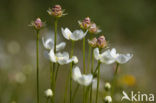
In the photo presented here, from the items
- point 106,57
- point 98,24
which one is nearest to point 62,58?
point 106,57

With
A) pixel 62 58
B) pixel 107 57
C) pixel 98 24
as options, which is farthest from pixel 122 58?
pixel 98 24

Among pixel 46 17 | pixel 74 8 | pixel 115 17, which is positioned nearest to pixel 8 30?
pixel 46 17

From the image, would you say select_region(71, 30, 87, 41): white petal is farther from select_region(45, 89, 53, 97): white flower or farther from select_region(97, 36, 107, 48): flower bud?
select_region(45, 89, 53, 97): white flower

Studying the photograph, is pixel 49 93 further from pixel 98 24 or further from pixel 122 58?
pixel 98 24

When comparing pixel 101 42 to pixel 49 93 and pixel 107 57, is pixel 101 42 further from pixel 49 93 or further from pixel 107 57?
pixel 49 93

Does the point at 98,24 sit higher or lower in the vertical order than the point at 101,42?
lower

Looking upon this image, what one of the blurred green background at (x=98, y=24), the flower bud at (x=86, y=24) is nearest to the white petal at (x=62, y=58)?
the flower bud at (x=86, y=24)

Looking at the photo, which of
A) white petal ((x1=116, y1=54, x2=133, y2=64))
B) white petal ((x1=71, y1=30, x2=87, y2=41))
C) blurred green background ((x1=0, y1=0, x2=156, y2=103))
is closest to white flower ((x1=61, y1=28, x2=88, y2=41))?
white petal ((x1=71, y1=30, x2=87, y2=41))

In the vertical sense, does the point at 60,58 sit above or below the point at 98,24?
above

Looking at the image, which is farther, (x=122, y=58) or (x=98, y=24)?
(x=98, y=24)

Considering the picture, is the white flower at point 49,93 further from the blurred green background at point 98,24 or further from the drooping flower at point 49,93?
the blurred green background at point 98,24

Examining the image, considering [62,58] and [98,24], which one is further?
[98,24]

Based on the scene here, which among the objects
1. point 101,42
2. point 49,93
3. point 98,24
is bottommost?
point 98,24
